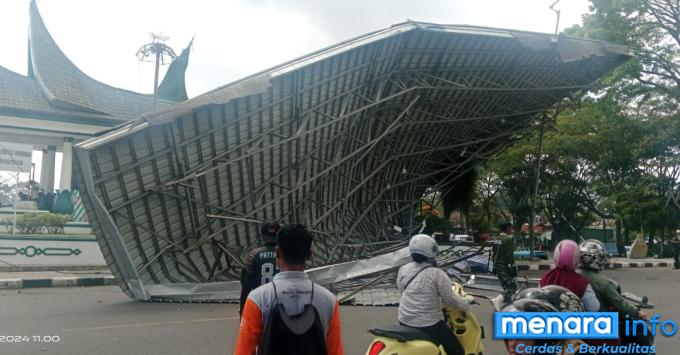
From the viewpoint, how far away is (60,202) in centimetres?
2361

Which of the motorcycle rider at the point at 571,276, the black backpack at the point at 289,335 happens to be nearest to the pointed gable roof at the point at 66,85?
the motorcycle rider at the point at 571,276

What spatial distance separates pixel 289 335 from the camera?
2373 mm

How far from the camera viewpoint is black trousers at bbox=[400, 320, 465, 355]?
3.60 meters

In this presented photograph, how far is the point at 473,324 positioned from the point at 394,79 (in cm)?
1032

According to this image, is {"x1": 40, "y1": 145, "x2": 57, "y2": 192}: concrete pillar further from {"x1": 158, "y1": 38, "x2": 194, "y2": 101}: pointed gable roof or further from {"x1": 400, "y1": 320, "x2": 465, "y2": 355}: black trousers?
{"x1": 400, "y1": 320, "x2": 465, "y2": 355}: black trousers

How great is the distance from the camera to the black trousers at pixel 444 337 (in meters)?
3.60

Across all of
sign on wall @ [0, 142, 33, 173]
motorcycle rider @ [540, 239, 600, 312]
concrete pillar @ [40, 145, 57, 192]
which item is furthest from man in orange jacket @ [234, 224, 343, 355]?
concrete pillar @ [40, 145, 57, 192]

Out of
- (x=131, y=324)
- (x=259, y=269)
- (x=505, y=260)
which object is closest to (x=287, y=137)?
(x=505, y=260)

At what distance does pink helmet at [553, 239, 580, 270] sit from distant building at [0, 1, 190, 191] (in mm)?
25538

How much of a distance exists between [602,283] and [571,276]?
295 mm

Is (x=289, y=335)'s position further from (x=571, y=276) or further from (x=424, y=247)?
(x=571, y=276)

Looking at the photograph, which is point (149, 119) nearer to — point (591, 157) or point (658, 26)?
point (658, 26)

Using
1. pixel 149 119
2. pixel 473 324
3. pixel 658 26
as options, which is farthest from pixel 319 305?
pixel 658 26

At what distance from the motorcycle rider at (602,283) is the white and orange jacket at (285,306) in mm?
2243
